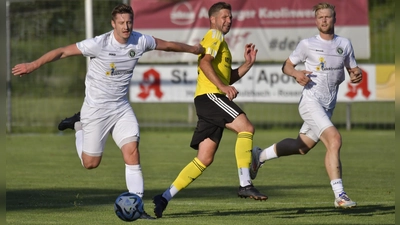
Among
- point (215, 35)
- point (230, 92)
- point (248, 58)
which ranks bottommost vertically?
point (230, 92)

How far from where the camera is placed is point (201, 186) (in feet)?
38.9

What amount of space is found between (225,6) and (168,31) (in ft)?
38.8

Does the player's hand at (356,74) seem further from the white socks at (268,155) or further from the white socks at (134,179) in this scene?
the white socks at (134,179)

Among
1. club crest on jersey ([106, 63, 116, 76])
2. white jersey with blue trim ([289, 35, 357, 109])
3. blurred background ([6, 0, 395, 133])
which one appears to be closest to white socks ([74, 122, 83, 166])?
club crest on jersey ([106, 63, 116, 76])

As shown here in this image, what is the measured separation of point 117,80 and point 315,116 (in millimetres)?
2250

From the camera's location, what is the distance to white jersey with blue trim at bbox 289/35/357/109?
31.5 ft

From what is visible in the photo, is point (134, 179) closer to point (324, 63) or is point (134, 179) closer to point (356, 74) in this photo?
point (324, 63)

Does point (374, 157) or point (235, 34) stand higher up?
point (235, 34)

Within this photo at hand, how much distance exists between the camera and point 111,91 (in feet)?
29.1

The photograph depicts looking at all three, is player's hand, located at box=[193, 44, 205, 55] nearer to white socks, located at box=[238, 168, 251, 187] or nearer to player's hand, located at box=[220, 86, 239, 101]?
player's hand, located at box=[220, 86, 239, 101]

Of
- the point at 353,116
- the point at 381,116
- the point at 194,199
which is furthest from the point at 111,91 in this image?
the point at 353,116

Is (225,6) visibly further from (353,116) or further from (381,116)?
(353,116)

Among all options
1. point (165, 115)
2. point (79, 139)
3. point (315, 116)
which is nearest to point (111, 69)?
point (79, 139)

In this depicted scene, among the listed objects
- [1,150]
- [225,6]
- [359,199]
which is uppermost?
[225,6]
